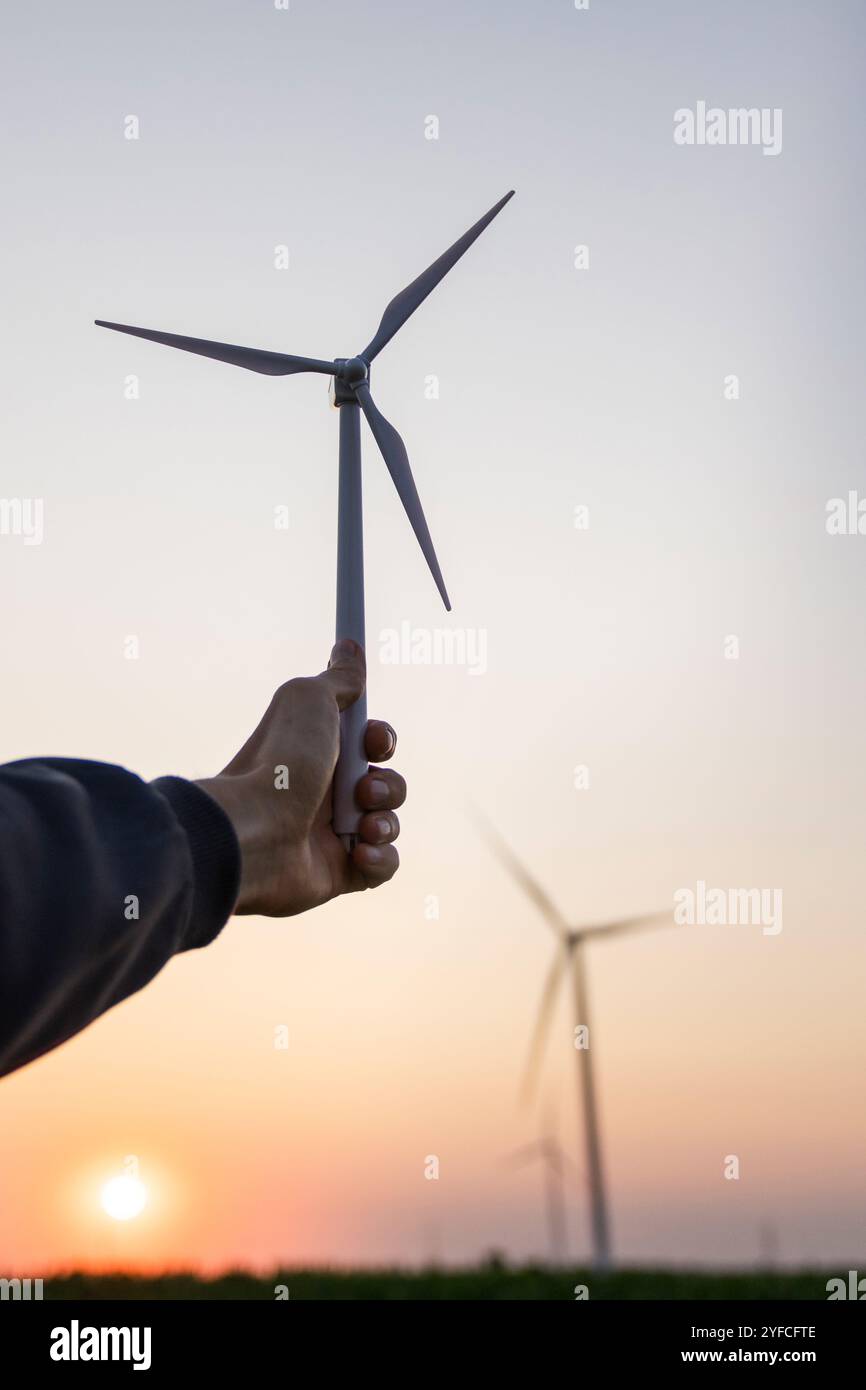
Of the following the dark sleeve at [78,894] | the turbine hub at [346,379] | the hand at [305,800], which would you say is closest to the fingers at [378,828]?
the hand at [305,800]

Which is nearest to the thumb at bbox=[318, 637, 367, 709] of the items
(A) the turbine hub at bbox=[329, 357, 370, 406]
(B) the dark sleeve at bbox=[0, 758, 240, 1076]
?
(B) the dark sleeve at bbox=[0, 758, 240, 1076]

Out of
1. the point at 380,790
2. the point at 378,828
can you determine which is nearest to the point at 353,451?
the point at 380,790

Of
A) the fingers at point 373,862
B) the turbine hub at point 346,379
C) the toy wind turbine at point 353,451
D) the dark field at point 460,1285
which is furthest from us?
the dark field at point 460,1285

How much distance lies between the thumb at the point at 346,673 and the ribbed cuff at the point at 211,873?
12.9 ft

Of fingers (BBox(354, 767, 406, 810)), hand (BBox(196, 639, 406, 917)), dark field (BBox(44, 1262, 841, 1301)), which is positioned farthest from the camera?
dark field (BBox(44, 1262, 841, 1301))

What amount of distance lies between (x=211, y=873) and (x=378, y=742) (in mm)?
5159

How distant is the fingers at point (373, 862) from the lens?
6.70 meters

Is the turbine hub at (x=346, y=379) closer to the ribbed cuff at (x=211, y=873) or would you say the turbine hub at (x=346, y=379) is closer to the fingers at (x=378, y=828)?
the fingers at (x=378, y=828)

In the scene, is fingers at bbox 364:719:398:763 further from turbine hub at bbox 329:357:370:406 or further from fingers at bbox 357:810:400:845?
turbine hub at bbox 329:357:370:406

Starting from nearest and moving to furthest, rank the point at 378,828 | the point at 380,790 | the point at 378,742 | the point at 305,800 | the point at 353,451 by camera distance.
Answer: the point at 305,800 → the point at 378,828 → the point at 380,790 → the point at 378,742 → the point at 353,451

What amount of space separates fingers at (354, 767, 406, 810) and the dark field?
32.7 metres

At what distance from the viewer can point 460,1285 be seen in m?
41.6

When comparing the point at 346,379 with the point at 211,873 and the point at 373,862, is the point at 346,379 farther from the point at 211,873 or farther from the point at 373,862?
the point at 211,873

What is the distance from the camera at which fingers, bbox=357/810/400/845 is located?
6836 millimetres
